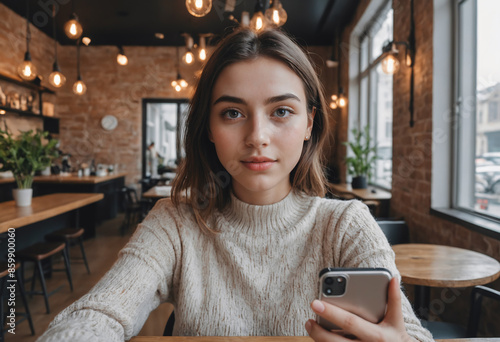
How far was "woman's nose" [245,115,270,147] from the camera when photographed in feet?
2.84

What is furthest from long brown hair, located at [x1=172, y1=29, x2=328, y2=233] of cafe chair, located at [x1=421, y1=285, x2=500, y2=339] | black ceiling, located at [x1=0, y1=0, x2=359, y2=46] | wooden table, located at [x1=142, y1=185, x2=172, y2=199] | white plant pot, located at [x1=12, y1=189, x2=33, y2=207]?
black ceiling, located at [x1=0, y1=0, x2=359, y2=46]

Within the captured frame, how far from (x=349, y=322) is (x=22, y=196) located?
3.53 m

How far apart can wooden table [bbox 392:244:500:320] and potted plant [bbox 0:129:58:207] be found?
304 cm

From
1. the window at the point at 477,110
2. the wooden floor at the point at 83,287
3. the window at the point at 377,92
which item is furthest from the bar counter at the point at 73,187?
the window at the point at 477,110

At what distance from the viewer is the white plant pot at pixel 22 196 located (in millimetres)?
3189

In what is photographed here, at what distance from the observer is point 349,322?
1.84ft

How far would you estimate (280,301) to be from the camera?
3.22 feet

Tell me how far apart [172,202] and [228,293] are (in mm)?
341

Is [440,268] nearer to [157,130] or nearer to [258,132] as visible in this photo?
[258,132]

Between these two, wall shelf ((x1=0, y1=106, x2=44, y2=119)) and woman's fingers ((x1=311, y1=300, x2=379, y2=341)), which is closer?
woman's fingers ((x1=311, y1=300, x2=379, y2=341))

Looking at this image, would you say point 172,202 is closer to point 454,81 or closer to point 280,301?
point 280,301

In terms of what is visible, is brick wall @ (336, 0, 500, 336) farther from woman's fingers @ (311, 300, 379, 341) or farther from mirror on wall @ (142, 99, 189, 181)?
mirror on wall @ (142, 99, 189, 181)

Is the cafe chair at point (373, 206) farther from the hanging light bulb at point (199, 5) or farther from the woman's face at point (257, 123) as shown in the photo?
the woman's face at point (257, 123)

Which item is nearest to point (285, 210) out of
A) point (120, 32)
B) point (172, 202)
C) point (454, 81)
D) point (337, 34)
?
point (172, 202)
